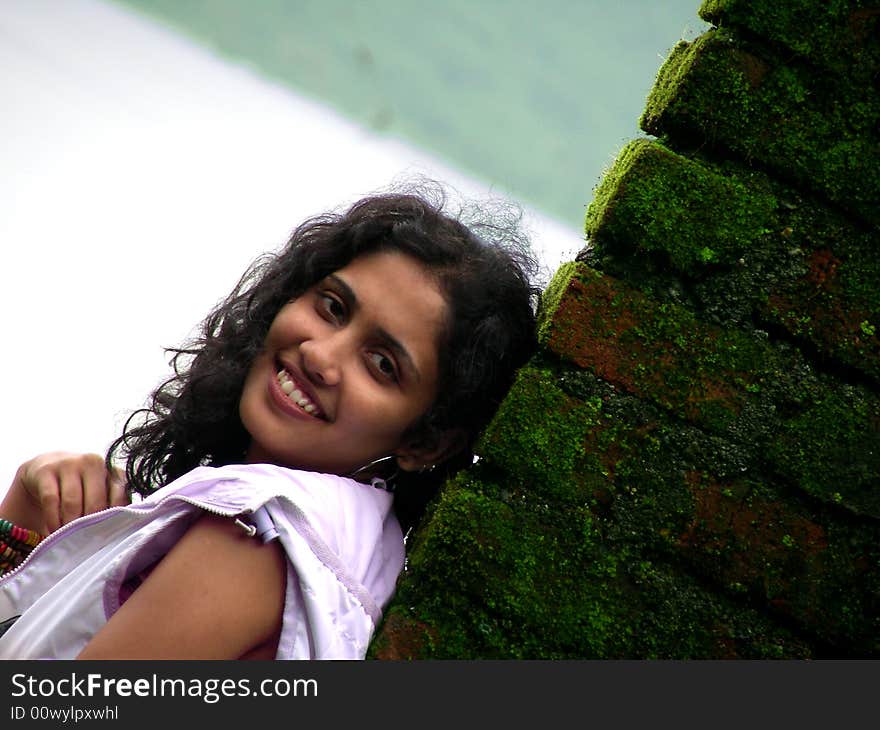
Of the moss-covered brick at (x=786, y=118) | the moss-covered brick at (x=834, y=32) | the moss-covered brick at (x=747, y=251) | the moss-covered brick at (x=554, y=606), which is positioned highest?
the moss-covered brick at (x=834, y=32)

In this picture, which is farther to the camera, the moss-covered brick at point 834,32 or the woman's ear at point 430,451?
the woman's ear at point 430,451

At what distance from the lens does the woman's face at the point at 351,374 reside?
1.68 m

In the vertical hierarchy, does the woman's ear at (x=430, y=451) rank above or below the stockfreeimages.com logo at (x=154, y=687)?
above

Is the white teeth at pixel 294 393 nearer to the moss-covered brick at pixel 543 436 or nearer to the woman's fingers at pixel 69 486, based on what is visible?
the moss-covered brick at pixel 543 436

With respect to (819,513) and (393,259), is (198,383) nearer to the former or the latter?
(393,259)

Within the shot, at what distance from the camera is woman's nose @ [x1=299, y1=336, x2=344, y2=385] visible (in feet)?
5.45

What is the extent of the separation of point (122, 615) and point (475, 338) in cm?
87

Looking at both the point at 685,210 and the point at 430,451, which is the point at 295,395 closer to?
the point at 430,451

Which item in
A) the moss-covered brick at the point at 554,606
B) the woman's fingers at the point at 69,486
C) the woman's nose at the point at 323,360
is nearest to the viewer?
the moss-covered brick at the point at 554,606

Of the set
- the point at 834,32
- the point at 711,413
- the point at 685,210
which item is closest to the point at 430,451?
the point at 711,413

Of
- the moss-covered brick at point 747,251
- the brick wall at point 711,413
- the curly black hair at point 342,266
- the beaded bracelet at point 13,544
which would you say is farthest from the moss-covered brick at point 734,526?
the beaded bracelet at point 13,544

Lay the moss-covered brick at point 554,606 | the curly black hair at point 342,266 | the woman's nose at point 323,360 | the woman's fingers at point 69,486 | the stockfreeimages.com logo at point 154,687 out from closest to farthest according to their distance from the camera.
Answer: the stockfreeimages.com logo at point 154,687, the moss-covered brick at point 554,606, the woman's nose at point 323,360, the curly black hair at point 342,266, the woman's fingers at point 69,486

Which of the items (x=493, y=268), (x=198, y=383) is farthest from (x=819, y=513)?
(x=198, y=383)

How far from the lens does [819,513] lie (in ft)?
4.78
